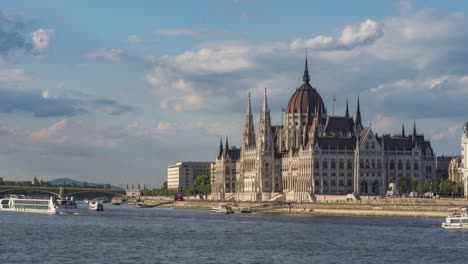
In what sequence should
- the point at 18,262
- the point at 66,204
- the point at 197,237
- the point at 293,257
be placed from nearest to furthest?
the point at 18,262 < the point at 293,257 < the point at 197,237 < the point at 66,204

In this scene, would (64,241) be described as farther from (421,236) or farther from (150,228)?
(421,236)

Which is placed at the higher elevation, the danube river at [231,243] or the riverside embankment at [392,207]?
the riverside embankment at [392,207]

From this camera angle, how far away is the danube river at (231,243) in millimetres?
88125

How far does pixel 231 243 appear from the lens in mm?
105562

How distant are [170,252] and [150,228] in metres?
41.4

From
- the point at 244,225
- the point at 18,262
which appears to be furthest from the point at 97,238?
the point at 244,225

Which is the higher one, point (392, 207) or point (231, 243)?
point (392, 207)

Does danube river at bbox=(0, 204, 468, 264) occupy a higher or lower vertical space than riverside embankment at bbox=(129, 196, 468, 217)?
lower

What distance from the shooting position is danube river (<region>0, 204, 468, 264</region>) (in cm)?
8812

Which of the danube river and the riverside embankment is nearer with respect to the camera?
the danube river

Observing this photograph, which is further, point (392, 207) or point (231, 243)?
point (392, 207)

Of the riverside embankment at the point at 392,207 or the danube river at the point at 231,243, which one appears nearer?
the danube river at the point at 231,243

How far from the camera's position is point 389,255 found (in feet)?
303

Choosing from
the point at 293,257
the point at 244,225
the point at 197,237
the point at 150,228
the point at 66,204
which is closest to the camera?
the point at 293,257
